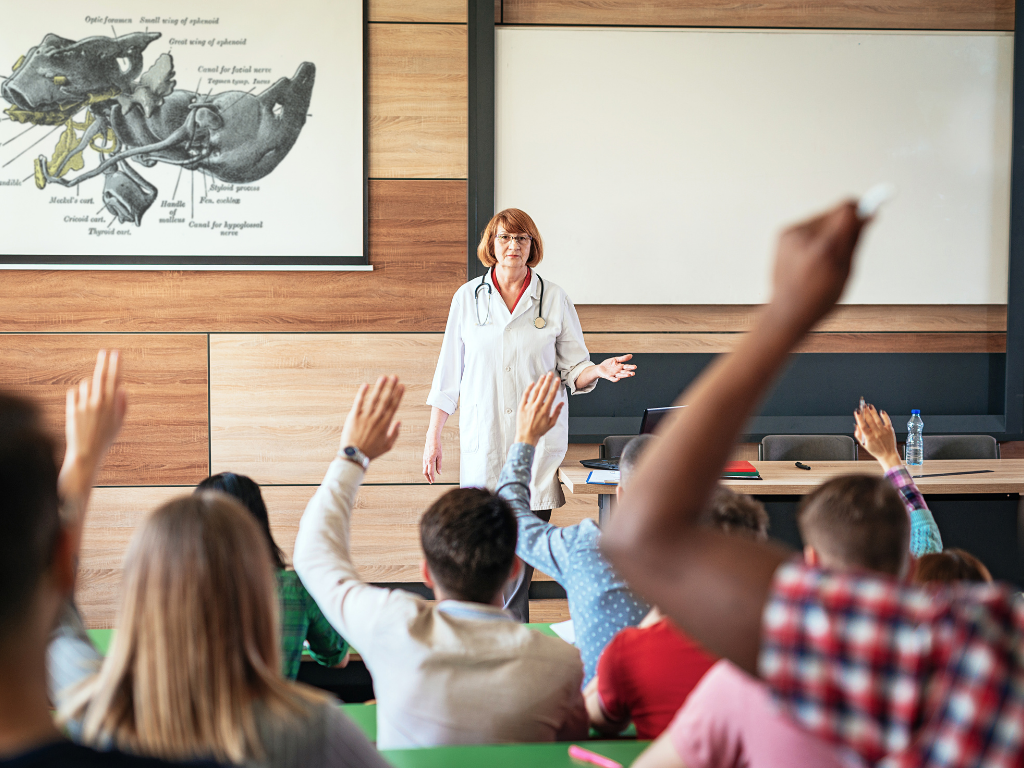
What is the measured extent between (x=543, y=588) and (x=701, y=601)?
12.1 ft

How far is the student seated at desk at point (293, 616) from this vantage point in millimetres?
1665

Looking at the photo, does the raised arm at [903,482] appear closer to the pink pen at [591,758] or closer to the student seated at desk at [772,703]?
the student seated at desk at [772,703]

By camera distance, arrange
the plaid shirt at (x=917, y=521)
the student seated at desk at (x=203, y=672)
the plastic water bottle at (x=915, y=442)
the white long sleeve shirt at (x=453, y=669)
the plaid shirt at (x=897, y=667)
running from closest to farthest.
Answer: the plaid shirt at (x=897, y=667), the student seated at desk at (x=203, y=672), the white long sleeve shirt at (x=453, y=669), the plaid shirt at (x=917, y=521), the plastic water bottle at (x=915, y=442)

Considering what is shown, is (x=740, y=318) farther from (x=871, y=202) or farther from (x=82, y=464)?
(x=871, y=202)

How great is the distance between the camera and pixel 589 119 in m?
3.89

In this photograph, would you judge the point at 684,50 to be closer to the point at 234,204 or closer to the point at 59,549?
the point at 234,204

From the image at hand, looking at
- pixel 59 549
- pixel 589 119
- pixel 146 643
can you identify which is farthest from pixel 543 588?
pixel 59 549

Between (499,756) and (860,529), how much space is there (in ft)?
1.94

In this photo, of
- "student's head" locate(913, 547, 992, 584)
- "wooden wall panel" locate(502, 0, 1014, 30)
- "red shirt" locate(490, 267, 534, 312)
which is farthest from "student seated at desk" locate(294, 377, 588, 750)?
"wooden wall panel" locate(502, 0, 1014, 30)

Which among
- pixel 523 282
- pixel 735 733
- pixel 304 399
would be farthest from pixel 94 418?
pixel 304 399

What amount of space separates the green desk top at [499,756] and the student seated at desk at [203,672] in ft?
0.93

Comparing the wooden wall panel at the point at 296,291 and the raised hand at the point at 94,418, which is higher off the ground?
the wooden wall panel at the point at 296,291

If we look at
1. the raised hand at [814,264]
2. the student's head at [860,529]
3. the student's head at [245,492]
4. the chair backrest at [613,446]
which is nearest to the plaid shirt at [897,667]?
the raised hand at [814,264]

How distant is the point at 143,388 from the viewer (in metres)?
3.80
